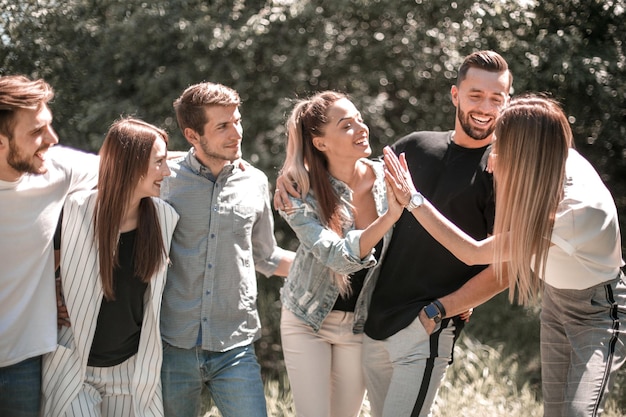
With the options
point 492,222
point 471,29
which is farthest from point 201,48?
point 492,222

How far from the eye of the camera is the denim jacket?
13.4ft

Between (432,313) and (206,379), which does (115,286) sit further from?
(432,313)

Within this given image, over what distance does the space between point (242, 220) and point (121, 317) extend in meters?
0.76

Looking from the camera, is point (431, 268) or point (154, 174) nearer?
point (154, 174)

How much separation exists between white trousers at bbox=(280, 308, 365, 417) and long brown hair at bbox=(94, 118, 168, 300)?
0.83 metres

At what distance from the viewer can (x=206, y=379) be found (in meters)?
4.21

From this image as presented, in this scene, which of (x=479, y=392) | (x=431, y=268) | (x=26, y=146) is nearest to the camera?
(x=26, y=146)

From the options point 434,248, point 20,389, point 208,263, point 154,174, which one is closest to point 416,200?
point 434,248

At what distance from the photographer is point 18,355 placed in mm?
3850

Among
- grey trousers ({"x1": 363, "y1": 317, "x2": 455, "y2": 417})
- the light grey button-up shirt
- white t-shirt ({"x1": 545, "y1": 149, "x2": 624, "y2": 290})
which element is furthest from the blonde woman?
the light grey button-up shirt

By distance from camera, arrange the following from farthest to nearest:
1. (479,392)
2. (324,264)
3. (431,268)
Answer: (479,392) < (431,268) < (324,264)

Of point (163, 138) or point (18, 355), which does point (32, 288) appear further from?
point (163, 138)

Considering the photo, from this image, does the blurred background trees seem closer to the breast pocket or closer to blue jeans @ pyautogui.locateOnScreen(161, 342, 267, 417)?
the breast pocket

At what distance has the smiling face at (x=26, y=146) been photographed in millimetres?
3820
